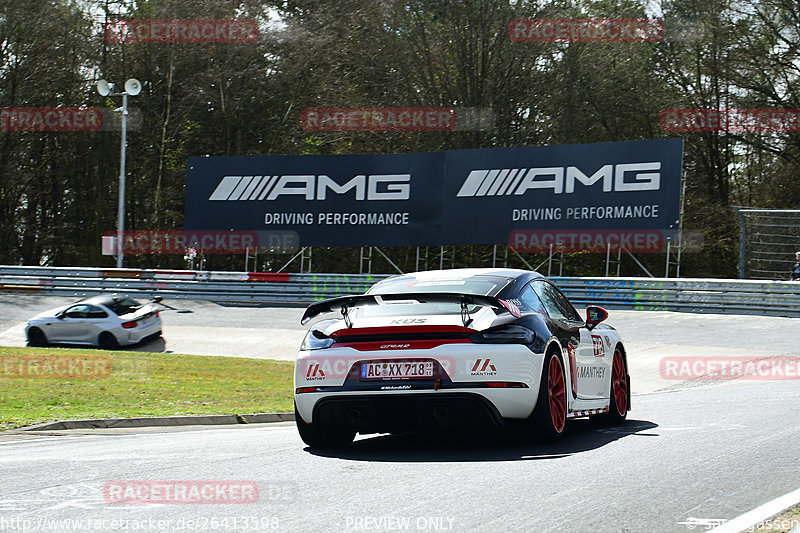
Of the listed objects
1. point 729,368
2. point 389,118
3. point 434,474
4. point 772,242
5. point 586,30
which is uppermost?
point 586,30

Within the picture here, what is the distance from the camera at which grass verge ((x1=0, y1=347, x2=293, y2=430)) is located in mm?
12227

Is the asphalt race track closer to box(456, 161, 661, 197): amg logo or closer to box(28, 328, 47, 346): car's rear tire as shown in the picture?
box(28, 328, 47, 346): car's rear tire

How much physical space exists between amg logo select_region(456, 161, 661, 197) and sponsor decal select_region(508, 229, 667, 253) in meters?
1.18

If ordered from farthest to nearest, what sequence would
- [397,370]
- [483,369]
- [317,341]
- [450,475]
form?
[317,341] → [397,370] → [483,369] → [450,475]

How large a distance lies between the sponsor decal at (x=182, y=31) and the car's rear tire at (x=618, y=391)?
3105 cm

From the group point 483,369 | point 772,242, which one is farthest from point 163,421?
point 772,242

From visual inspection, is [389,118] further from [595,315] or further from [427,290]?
[427,290]

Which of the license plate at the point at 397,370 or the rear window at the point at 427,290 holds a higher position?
the rear window at the point at 427,290

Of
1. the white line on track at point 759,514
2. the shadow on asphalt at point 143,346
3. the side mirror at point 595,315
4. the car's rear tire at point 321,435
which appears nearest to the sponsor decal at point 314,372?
the car's rear tire at point 321,435

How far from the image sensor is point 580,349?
28.3 feet

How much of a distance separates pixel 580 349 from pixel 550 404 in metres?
1.07

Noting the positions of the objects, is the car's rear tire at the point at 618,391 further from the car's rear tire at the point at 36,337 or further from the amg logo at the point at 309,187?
the amg logo at the point at 309,187

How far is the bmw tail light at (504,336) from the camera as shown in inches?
291

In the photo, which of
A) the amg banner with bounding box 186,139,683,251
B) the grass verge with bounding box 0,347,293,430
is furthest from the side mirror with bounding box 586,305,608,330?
the amg banner with bounding box 186,139,683,251
